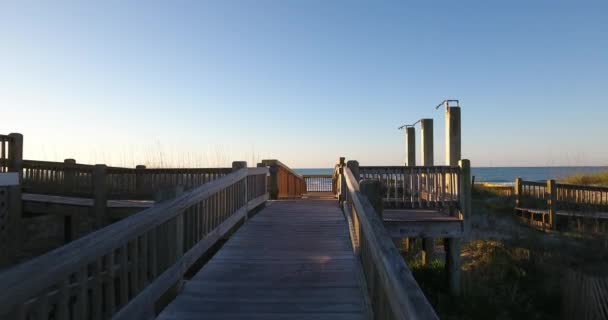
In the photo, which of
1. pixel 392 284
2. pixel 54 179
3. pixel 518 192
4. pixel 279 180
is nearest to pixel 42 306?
pixel 392 284

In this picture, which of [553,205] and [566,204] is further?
[566,204]

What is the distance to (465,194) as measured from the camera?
29.3 feet

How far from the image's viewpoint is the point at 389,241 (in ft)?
9.16

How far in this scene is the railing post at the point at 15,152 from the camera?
1023cm

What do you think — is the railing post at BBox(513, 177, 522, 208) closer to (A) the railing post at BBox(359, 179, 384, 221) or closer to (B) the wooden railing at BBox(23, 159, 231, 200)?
(B) the wooden railing at BBox(23, 159, 231, 200)

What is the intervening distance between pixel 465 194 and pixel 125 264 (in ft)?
24.7

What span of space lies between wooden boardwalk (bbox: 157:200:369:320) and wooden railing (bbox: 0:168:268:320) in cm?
31

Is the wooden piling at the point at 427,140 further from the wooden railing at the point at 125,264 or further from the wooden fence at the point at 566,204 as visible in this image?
the wooden railing at the point at 125,264

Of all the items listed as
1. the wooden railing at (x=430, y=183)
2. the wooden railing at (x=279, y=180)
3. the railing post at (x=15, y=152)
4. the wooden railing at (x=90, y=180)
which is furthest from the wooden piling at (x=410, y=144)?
the railing post at (x=15, y=152)

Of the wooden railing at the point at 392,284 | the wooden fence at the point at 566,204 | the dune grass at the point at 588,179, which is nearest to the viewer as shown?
the wooden railing at the point at 392,284

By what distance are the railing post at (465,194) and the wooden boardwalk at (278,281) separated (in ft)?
10.9

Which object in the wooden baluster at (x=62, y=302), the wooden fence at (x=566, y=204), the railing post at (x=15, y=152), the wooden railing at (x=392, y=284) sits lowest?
the wooden fence at (x=566, y=204)

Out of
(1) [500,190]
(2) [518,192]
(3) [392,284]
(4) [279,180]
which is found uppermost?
(4) [279,180]

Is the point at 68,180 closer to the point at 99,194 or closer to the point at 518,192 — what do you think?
the point at 99,194
